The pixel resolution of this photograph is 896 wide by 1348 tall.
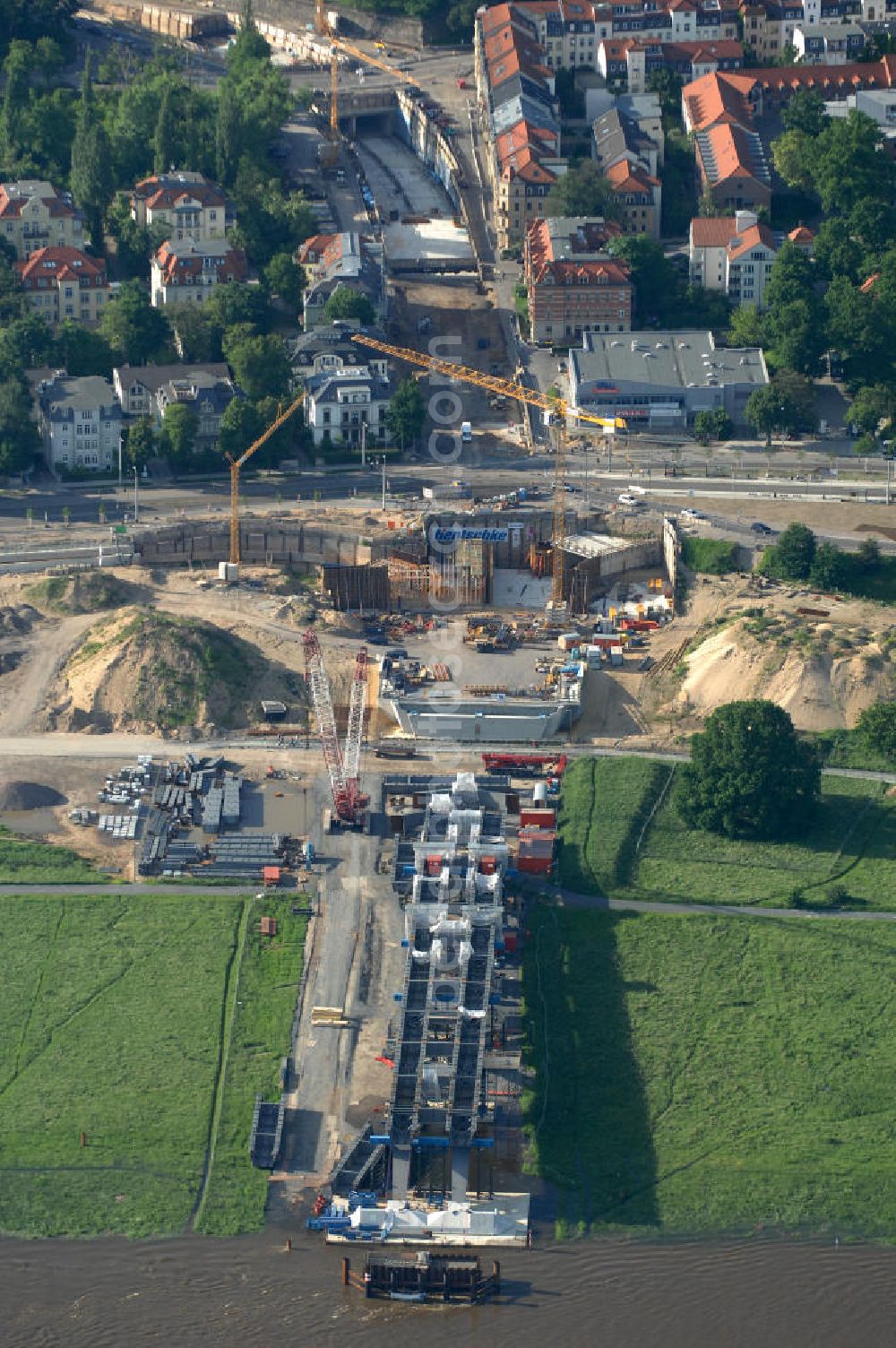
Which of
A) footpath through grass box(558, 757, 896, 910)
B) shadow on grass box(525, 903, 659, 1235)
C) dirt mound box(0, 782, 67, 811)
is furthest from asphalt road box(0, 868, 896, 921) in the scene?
dirt mound box(0, 782, 67, 811)

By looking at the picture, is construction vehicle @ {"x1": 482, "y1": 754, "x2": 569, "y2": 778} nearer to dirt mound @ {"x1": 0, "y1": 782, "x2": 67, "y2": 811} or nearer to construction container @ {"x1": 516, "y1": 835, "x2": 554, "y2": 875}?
construction container @ {"x1": 516, "y1": 835, "x2": 554, "y2": 875}

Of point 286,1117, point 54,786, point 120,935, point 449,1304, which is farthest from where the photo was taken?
point 54,786

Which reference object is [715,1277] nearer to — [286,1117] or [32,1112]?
[286,1117]

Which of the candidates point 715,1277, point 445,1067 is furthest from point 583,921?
point 715,1277

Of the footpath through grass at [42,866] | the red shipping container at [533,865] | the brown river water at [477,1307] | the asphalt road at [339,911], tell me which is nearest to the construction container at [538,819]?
the red shipping container at [533,865]

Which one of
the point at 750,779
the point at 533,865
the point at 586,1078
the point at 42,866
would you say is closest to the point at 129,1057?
the point at 42,866

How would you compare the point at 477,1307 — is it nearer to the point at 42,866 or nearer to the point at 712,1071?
the point at 712,1071

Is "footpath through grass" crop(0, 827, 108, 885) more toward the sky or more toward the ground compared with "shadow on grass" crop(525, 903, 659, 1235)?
more toward the sky
